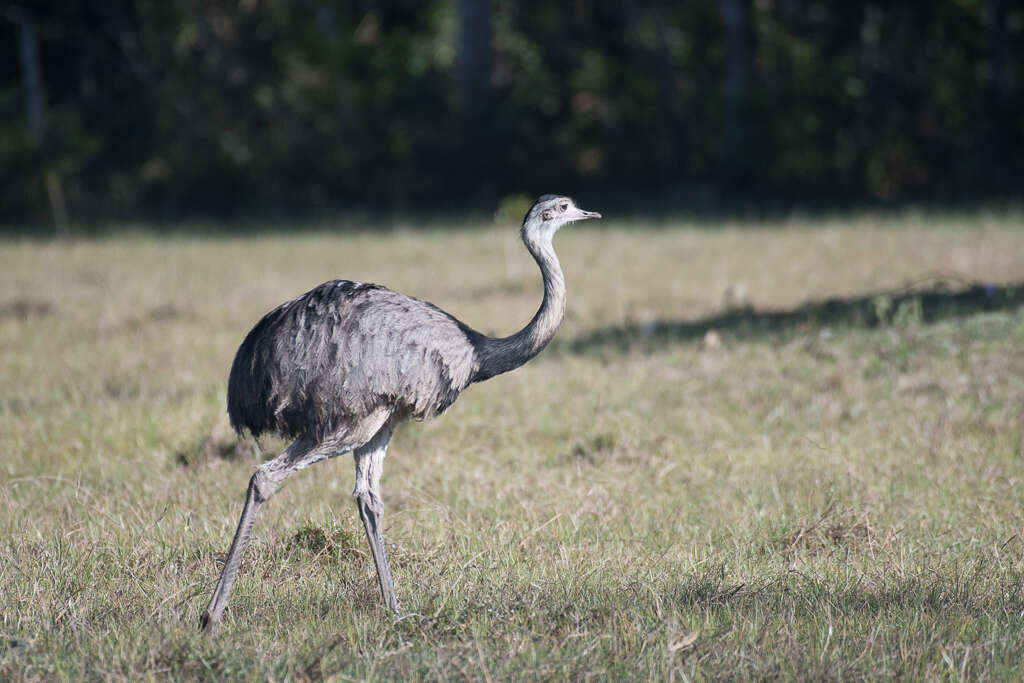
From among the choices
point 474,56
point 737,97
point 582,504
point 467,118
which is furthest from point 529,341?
point 474,56

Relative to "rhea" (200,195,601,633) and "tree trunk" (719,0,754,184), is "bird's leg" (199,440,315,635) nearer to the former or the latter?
"rhea" (200,195,601,633)

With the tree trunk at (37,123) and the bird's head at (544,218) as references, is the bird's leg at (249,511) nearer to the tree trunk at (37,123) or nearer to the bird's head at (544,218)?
the bird's head at (544,218)

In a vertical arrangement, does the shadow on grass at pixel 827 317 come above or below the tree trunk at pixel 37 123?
below

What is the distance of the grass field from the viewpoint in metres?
3.50

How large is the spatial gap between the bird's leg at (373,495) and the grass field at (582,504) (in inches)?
6.0

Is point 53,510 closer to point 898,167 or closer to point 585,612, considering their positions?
point 585,612

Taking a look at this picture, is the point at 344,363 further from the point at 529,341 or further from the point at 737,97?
the point at 737,97

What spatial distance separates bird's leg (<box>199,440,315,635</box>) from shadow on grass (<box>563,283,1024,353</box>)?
174 inches

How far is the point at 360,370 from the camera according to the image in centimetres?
396

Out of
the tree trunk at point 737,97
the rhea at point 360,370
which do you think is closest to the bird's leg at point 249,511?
the rhea at point 360,370

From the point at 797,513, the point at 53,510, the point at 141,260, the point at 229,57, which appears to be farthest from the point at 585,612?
the point at 229,57

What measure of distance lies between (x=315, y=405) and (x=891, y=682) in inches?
78.8

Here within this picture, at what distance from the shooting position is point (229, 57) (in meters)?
19.8

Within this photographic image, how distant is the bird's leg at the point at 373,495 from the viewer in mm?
4035
